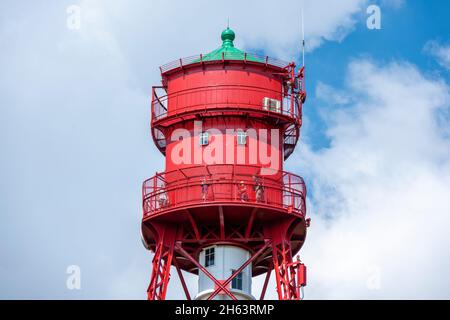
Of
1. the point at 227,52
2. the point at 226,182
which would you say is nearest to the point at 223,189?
the point at 226,182

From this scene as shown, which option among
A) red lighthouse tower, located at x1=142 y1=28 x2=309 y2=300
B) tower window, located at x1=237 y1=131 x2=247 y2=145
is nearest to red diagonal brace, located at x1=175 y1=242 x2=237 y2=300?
red lighthouse tower, located at x1=142 y1=28 x2=309 y2=300

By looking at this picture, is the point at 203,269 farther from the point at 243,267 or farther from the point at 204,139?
the point at 204,139

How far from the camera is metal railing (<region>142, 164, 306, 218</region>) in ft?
224

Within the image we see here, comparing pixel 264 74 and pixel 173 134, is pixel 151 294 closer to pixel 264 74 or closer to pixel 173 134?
pixel 173 134

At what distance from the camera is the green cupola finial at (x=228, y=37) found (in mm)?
74875

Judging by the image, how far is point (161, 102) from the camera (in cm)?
7269

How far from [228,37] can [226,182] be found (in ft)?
33.5

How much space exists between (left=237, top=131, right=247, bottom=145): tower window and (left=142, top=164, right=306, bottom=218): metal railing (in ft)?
4.93

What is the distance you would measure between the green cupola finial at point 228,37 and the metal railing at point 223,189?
8497 millimetres

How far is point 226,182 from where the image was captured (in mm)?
68438

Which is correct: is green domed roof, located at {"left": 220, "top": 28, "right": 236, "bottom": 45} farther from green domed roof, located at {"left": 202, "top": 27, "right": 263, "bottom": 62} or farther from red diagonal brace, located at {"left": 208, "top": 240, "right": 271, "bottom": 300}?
red diagonal brace, located at {"left": 208, "top": 240, "right": 271, "bottom": 300}

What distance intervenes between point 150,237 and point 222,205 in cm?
535
